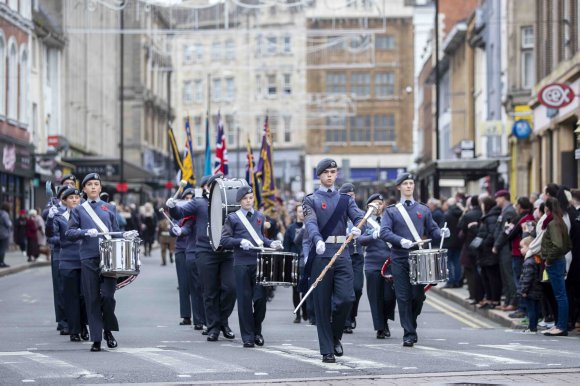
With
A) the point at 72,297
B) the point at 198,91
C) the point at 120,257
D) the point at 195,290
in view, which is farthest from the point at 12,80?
the point at 198,91

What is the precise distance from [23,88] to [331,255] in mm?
40196

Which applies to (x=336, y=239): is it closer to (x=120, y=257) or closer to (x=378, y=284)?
(x=120, y=257)

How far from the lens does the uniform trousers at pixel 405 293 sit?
16.2m

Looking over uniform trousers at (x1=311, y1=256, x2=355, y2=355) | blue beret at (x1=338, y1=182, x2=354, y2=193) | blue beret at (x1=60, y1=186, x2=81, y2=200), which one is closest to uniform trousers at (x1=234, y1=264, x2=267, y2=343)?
blue beret at (x1=338, y1=182, x2=354, y2=193)

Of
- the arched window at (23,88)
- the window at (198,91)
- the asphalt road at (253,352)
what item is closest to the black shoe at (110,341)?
the asphalt road at (253,352)

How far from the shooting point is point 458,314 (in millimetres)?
23125

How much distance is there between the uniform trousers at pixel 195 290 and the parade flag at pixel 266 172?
36.5 feet

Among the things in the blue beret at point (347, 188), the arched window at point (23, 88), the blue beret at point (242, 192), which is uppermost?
the arched window at point (23, 88)

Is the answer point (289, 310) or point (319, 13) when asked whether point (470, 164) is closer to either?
point (289, 310)

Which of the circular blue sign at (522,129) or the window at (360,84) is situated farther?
the window at (360,84)

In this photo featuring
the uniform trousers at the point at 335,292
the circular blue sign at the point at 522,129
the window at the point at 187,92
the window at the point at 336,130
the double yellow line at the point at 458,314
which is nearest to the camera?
the uniform trousers at the point at 335,292

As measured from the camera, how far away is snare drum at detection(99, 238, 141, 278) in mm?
14993

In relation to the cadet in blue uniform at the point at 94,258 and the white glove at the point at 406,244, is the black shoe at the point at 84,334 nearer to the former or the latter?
the cadet in blue uniform at the point at 94,258

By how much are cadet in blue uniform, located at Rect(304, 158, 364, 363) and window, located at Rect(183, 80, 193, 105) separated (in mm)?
102104
